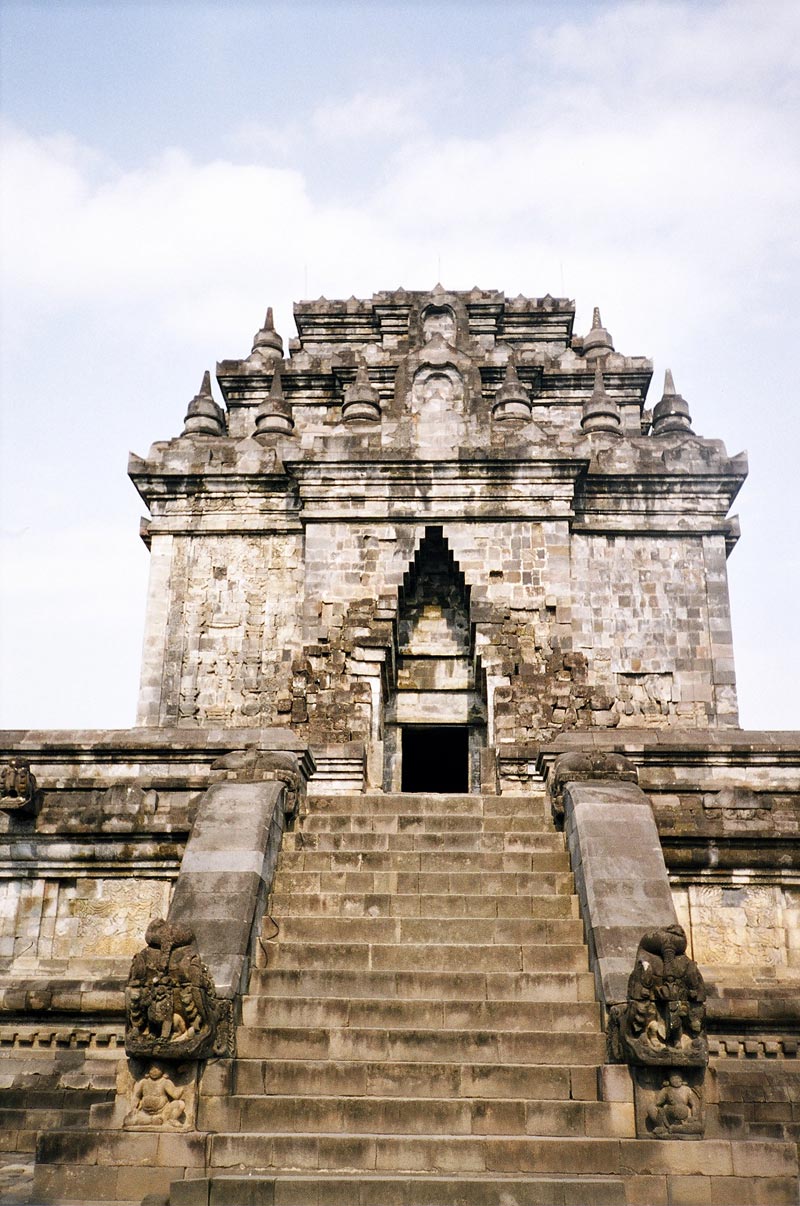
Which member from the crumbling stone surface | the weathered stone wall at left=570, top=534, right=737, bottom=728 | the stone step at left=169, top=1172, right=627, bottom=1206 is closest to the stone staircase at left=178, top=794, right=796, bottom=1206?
the stone step at left=169, top=1172, right=627, bottom=1206

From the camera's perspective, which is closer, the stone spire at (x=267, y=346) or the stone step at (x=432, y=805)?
the stone step at (x=432, y=805)

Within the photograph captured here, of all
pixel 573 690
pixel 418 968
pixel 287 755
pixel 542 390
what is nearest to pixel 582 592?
pixel 573 690

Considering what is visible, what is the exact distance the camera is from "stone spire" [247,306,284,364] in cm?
2559

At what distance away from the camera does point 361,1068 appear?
28.3 ft

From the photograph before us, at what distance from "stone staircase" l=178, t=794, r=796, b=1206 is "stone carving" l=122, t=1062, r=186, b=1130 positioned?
0.62ft

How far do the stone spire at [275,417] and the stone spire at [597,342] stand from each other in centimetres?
710

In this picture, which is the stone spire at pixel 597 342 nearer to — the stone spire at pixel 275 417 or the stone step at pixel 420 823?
the stone spire at pixel 275 417

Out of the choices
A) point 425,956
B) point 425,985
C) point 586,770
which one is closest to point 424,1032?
point 425,985

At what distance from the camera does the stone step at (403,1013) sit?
9.20 meters

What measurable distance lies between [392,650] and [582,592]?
358 centimetres

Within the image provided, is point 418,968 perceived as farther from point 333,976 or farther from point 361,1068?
point 361,1068

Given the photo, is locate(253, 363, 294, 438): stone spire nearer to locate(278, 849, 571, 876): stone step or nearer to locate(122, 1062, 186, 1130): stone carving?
locate(278, 849, 571, 876): stone step

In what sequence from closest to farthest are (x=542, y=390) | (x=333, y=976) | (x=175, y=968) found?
(x=175, y=968), (x=333, y=976), (x=542, y=390)

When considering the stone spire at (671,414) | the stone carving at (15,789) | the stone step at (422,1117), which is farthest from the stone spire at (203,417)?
the stone step at (422,1117)
